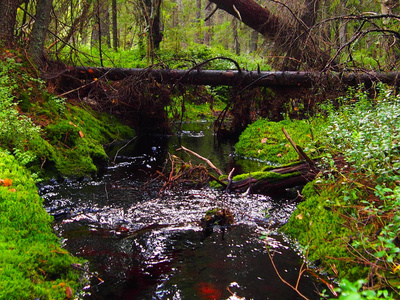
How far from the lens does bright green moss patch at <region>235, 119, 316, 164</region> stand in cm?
806

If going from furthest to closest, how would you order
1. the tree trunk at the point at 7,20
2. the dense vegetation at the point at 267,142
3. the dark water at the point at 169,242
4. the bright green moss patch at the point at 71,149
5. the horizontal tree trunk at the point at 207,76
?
1. the horizontal tree trunk at the point at 207,76
2. the tree trunk at the point at 7,20
3. the bright green moss patch at the point at 71,149
4. the dark water at the point at 169,242
5. the dense vegetation at the point at 267,142

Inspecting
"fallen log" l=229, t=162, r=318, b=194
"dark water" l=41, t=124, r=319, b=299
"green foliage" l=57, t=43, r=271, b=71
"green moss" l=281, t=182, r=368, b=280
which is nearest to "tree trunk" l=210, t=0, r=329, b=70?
"green foliage" l=57, t=43, r=271, b=71

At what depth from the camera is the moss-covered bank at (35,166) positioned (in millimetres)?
2414

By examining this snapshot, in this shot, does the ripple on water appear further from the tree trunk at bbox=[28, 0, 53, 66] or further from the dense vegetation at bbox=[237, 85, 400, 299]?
the tree trunk at bbox=[28, 0, 53, 66]

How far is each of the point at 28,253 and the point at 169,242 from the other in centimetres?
159

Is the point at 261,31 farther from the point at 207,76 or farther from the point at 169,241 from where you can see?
the point at 169,241

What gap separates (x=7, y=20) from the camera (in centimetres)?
732

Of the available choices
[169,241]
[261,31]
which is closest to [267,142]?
[261,31]

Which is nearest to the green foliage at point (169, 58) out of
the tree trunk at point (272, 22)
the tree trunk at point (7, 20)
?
the tree trunk at point (272, 22)

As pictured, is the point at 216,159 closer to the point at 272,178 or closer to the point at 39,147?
the point at 272,178

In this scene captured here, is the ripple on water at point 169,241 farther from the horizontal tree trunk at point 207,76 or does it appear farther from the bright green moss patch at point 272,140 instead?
the horizontal tree trunk at point 207,76

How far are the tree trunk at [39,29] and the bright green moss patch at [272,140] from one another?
6.00 meters

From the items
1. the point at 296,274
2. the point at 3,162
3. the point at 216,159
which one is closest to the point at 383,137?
the point at 296,274

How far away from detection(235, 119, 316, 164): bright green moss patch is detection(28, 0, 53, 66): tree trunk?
236 inches
